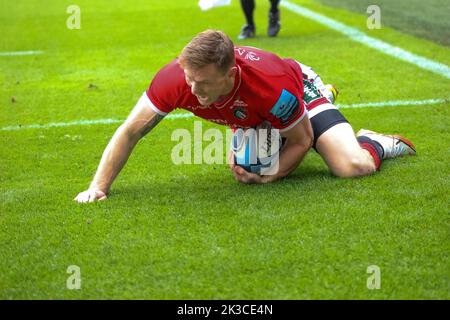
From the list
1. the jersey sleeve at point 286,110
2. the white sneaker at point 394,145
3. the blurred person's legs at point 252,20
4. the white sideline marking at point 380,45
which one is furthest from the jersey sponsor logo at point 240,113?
the blurred person's legs at point 252,20

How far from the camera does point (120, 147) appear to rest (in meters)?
4.53

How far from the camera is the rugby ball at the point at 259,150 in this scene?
4793 mm

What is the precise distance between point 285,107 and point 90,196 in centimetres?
117

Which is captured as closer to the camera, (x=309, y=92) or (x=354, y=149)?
(x=354, y=149)

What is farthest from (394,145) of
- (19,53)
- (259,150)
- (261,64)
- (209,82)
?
(19,53)

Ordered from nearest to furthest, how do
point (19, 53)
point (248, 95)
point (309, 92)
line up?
point (248, 95)
point (309, 92)
point (19, 53)

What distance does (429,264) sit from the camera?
138 inches

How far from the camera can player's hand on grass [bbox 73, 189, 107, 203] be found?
450 cm

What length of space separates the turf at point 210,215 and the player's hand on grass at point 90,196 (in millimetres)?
83

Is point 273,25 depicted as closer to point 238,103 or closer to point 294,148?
point 294,148

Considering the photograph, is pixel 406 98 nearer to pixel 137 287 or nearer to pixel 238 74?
pixel 238 74

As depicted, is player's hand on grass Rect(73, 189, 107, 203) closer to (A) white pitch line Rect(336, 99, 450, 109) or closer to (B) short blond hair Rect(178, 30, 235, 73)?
(B) short blond hair Rect(178, 30, 235, 73)

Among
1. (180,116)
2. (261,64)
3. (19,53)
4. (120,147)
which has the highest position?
(261,64)

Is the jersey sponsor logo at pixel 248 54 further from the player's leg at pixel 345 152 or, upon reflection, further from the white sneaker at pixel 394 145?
the white sneaker at pixel 394 145
